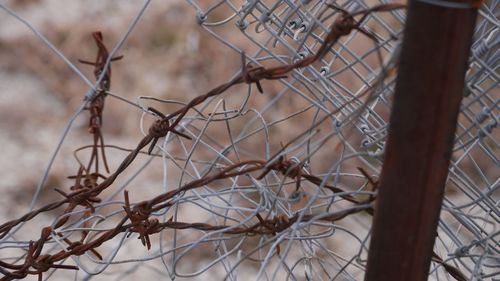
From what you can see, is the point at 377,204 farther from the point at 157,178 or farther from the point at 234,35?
the point at 234,35

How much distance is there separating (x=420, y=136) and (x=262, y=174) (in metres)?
0.17

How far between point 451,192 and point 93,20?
1.68 metres

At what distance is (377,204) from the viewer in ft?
2.10

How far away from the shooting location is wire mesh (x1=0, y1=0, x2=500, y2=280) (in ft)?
2.41

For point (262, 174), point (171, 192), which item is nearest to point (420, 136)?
point (262, 174)

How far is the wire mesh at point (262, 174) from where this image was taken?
74 centimetres

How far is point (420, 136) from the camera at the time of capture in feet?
1.97

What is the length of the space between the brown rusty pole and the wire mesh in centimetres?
3

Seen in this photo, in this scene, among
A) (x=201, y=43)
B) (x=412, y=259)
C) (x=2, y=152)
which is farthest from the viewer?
(x=201, y=43)

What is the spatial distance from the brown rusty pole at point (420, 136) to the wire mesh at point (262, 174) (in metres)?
0.03

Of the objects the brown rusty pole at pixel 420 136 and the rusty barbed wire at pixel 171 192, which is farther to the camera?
the rusty barbed wire at pixel 171 192

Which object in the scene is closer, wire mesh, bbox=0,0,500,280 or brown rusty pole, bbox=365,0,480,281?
brown rusty pole, bbox=365,0,480,281

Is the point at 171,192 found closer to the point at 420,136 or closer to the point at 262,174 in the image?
the point at 262,174

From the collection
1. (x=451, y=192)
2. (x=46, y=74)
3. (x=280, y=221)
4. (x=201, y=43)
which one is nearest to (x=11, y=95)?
(x=46, y=74)
